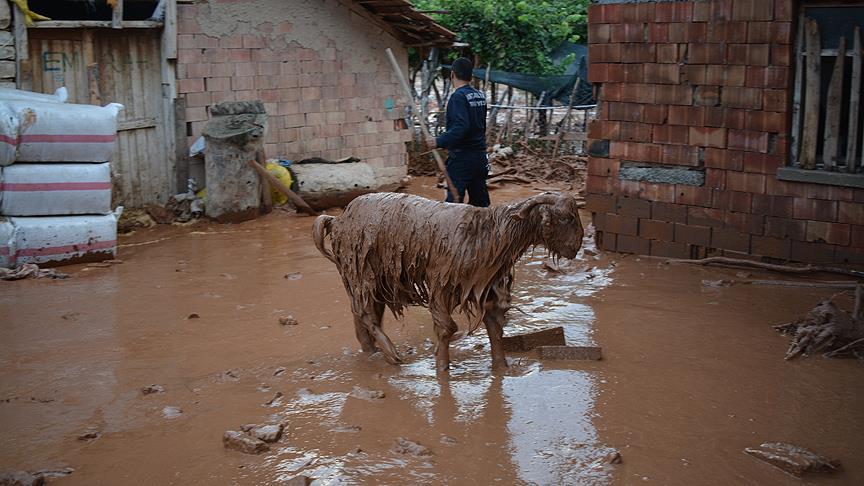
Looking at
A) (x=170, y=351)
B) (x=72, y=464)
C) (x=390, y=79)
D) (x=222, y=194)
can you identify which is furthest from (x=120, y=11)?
(x=72, y=464)

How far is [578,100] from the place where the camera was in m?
16.8

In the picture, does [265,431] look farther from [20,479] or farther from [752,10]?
[752,10]

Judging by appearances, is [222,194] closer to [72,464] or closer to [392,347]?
[392,347]

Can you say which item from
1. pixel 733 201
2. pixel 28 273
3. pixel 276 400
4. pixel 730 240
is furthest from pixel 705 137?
pixel 28 273

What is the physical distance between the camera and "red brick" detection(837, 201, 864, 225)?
297 inches

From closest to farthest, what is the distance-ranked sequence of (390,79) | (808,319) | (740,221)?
(808,319) < (740,221) < (390,79)

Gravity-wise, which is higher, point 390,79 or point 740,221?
point 390,79

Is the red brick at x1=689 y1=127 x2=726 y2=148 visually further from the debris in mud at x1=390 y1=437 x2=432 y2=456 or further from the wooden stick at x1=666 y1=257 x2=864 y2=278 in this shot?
the debris in mud at x1=390 y1=437 x2=432 y2=456

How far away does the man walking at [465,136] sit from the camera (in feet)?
25.6

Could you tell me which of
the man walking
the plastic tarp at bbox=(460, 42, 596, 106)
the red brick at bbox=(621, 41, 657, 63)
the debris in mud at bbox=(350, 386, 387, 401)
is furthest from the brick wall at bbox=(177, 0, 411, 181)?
the debris in mud at bbox=(350, 386, 387, 401)

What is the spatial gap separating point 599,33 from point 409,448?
18.6 ft

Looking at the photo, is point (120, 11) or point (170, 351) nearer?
point (170, 351)

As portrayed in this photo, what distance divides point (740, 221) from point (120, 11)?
7.30m

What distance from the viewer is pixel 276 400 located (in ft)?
17.3
